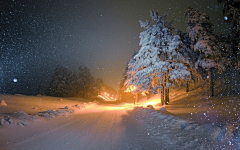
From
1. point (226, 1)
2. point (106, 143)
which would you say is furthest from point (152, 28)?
point (106, 143)

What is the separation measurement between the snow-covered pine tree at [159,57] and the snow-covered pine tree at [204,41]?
9.91 feet

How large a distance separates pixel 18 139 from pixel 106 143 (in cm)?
361

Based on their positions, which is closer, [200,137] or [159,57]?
[200,137]

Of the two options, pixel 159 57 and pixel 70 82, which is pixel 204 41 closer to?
pixel 159 57

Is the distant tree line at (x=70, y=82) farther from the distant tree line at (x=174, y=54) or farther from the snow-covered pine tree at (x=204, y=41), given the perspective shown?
the snow-covered pine tree at (x=204, y=41)

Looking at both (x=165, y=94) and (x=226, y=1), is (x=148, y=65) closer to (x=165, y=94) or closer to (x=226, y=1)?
(x=165, y=94)

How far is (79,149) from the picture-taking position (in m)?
4.14

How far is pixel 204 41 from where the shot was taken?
16.3m

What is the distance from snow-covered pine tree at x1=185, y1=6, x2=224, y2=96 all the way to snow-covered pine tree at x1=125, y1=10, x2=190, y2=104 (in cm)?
302

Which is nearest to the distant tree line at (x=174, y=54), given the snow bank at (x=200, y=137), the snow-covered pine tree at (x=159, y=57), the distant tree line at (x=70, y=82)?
the snow-covered pine tree at (x=159, y=57)

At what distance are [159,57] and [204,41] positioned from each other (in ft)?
20.3

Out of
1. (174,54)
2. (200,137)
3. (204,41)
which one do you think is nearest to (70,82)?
(174,54)

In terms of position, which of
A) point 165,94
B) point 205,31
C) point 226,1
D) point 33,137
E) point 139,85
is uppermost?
point 205,31

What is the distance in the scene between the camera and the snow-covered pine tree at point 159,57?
1498 cm
